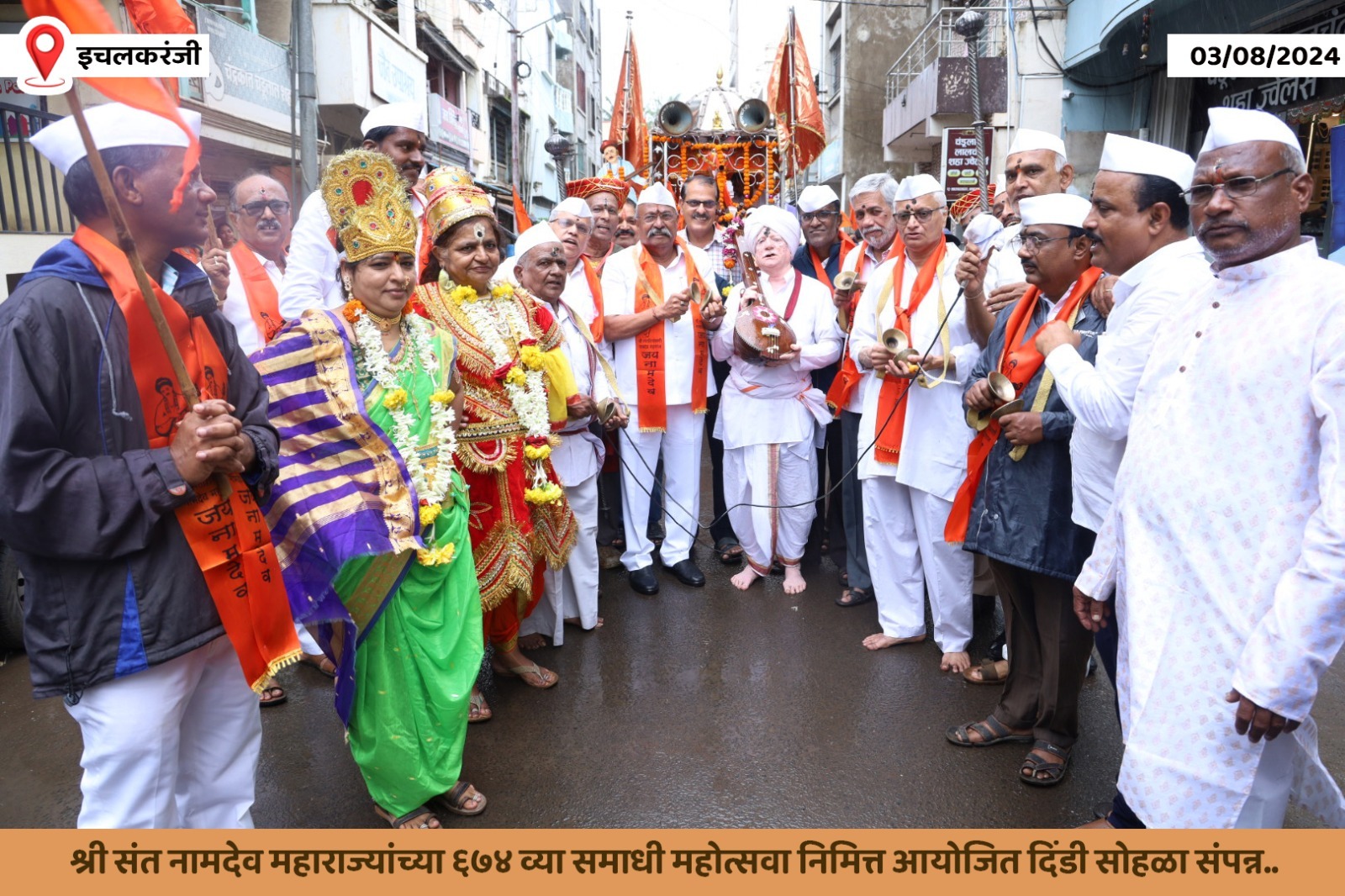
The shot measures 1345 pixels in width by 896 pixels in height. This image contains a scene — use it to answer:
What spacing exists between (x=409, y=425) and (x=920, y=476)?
2.36 m

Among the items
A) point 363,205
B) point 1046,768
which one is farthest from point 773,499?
point 363,205

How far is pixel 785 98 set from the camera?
9.45m

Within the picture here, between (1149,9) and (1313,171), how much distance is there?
263 cm

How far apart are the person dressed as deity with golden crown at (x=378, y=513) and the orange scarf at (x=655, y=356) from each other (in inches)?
90.8

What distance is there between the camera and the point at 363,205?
2887mm

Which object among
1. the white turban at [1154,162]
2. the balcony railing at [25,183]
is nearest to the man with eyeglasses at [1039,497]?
the white turban at [1154,162]

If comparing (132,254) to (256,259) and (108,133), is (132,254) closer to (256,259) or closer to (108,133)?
(108,133)

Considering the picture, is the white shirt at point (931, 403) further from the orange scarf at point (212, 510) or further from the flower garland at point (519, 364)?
the orange scarf at point (212, 510)

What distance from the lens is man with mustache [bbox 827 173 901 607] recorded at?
16.3ft

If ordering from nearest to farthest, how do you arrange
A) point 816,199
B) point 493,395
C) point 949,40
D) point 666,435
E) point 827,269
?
point 493,395 < point 666,435 < point 816,199 < point 827,269 < point 949,40

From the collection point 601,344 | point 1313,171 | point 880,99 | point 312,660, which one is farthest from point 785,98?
point 880,99

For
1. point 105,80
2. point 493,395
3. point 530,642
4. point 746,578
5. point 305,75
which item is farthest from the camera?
point 305,75

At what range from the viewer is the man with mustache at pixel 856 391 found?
4977 mm
